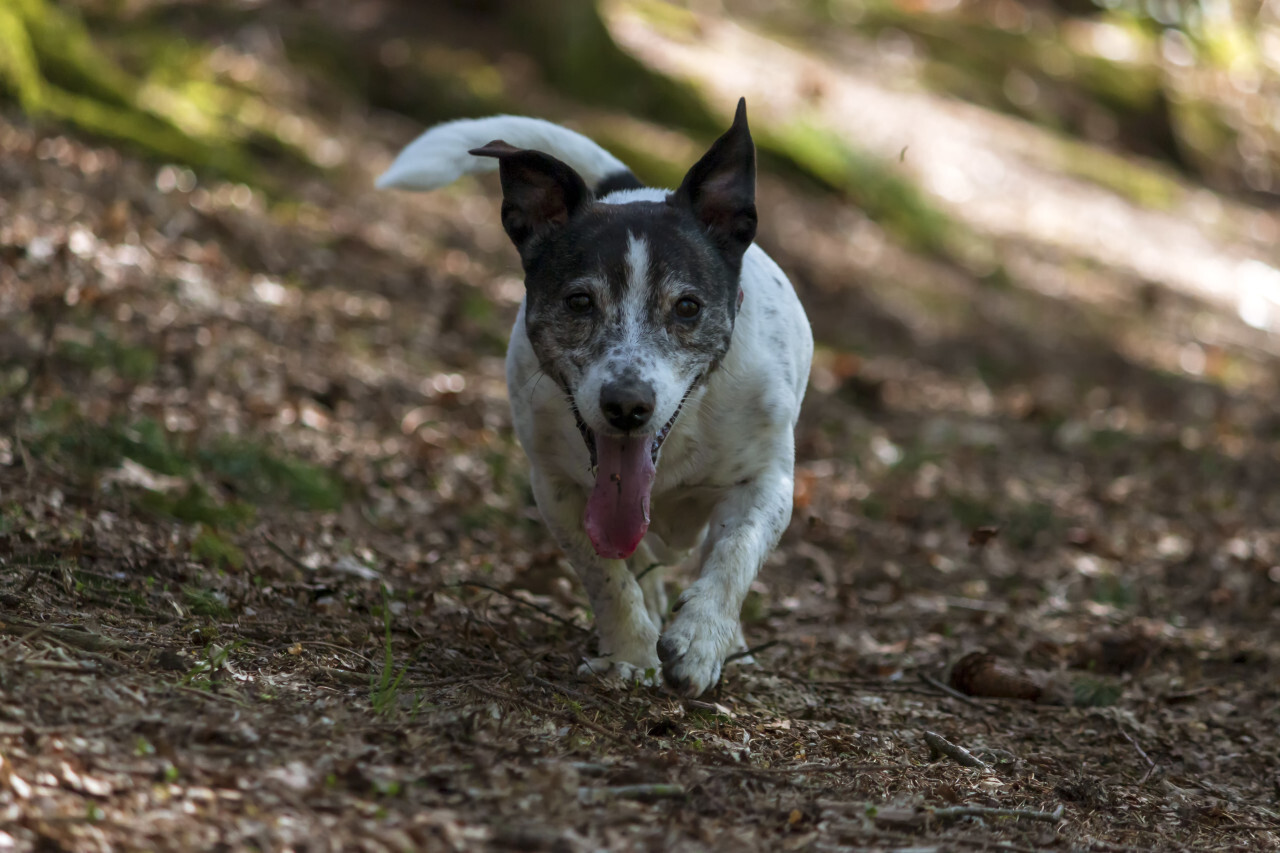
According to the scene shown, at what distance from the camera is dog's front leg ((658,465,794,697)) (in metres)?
3.88

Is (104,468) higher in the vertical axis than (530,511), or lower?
higher

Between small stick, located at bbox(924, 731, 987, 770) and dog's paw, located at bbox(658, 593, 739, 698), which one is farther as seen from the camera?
small stick, located at bbox(924, 731, 987, 770)

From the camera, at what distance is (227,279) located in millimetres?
8320

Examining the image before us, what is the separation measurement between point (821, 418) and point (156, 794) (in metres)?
6.72

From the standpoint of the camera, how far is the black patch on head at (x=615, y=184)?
5148 millimetres

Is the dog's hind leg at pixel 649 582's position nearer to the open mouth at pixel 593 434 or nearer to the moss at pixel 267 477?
the open mouth at pixel 593 434

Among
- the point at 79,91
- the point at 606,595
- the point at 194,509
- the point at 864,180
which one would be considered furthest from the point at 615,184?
the point at 864,180

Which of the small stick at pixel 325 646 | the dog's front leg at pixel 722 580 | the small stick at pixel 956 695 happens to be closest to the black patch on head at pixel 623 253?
the dog's front leg at pixel 722 580

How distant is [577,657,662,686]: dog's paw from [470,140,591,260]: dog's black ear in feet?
4.84

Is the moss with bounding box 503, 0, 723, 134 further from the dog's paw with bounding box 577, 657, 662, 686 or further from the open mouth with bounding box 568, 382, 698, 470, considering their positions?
the dog's paw with bounding box 577, 657, 662, 686

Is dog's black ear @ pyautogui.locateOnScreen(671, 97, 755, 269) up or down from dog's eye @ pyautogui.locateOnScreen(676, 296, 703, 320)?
up

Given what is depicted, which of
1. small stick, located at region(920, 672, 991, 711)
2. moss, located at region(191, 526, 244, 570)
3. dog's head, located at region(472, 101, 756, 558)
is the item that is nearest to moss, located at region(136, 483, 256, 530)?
moss, located at region(191, 526, 244, 570)

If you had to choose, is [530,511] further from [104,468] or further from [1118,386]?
[1118,386]

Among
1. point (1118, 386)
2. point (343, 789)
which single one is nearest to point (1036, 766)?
point (343, 789)
